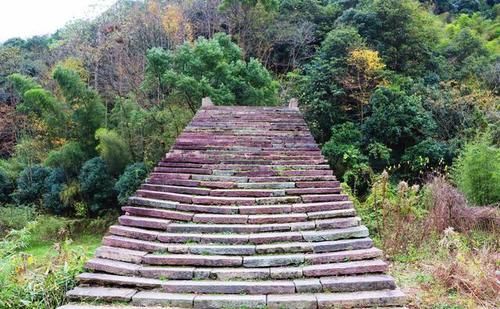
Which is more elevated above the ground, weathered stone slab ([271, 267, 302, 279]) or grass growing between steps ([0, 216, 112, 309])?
weathered stone slab ([271, 267, 302, 279])

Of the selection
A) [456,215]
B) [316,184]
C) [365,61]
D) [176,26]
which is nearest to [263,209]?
[316,184]

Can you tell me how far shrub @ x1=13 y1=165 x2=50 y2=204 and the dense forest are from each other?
0.19 ft

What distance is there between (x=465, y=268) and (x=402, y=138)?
8.80m

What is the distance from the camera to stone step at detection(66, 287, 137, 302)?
3.47m

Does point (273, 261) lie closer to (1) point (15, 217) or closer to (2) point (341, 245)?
(2) point (341, 245)

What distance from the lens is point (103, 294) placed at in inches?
Result: 139

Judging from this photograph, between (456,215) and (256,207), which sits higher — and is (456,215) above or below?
below

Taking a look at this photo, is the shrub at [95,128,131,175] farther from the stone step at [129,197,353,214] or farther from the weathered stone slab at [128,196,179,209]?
the stone step at [129,197,353,214]

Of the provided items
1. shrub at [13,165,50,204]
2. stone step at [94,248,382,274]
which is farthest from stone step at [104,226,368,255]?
shrub at [13,165,50,204]

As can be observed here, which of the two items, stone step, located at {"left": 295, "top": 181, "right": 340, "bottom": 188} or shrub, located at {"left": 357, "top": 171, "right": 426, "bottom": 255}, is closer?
stone step, located at {"left": 295, "top": 181, "right": 340, "bottom": 188}

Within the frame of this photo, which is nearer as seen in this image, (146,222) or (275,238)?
(275,238)

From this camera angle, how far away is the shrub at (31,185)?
50.8 ft

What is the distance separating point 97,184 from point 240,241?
35.7ft

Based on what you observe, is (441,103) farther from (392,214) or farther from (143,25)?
(143,25)
